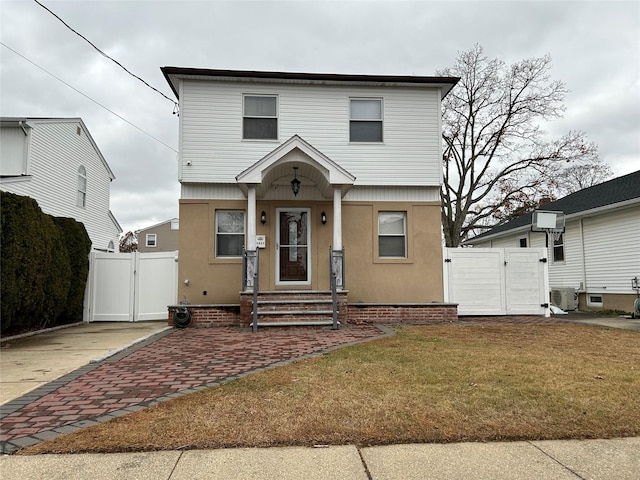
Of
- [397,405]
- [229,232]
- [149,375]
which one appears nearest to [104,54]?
[229,232]

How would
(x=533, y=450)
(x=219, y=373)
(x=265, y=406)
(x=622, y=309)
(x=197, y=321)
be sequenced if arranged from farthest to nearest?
(x=622, y=309)
(x=197, y=321)
(x=219, y=373)
(x=265, y=406)
(x=533, y=450)

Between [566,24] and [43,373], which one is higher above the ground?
[566,24]

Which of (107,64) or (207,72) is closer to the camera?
(207,72)

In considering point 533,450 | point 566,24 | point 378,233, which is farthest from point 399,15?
point 533,450

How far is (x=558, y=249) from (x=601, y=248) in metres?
2.45

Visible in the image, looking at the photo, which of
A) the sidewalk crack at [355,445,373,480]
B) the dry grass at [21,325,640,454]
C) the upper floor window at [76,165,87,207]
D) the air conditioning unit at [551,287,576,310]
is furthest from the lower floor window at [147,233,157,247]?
the sidewalk crack at [355,445,373,480]

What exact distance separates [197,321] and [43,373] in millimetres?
4321

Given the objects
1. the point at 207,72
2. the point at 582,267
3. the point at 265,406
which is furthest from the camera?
the point at 582,267

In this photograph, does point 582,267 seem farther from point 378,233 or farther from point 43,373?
point 43,373

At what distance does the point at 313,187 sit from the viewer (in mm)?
10742

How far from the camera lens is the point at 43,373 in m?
5.34

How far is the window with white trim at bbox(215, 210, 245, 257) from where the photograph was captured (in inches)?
416

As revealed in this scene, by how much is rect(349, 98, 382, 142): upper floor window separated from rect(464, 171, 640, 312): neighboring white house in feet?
25.5

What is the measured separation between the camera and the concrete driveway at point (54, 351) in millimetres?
4965
